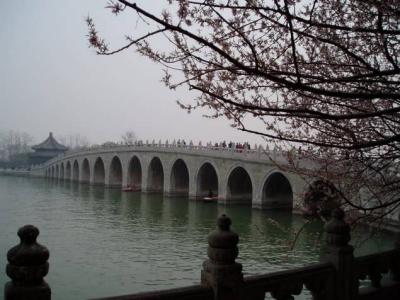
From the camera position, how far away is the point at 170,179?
35938 millimetres

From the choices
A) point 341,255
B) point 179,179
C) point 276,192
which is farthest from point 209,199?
point 341,255

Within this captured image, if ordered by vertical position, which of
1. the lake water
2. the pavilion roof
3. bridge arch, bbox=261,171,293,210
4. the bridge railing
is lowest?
the lake water

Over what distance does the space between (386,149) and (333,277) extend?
160 cm

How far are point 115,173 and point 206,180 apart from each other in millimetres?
17743

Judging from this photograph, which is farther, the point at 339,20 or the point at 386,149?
the point at 386,149

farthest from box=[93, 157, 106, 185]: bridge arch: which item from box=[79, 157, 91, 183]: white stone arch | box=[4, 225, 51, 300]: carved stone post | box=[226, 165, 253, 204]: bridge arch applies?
box=[4, 225, 51, 300]: carved stone post

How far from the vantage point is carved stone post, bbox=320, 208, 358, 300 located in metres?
4.71

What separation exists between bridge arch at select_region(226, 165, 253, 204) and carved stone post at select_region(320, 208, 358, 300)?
23.5m

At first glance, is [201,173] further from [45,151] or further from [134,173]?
[45,151]

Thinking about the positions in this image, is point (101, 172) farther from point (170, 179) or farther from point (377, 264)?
point (377, 264)

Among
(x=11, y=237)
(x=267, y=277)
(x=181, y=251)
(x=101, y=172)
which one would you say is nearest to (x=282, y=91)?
(x=267, y=277)

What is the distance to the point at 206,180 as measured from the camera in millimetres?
33562

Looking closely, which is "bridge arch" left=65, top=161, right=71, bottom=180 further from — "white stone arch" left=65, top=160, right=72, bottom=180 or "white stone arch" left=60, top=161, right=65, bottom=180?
"white stone arch" left=60, top=161, right=65, bottom=180

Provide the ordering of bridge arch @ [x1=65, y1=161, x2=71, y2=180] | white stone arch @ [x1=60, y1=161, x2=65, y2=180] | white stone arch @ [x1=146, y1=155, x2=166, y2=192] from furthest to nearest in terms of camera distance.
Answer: white stone arch @ [x1=60, y1=161, x2=65, y2=180] < bridge arch @ [x1=65, y1=161, x2=71, y2=180] < white stone arch @ [x1=146, y1=155, x2=166, y2=192]
